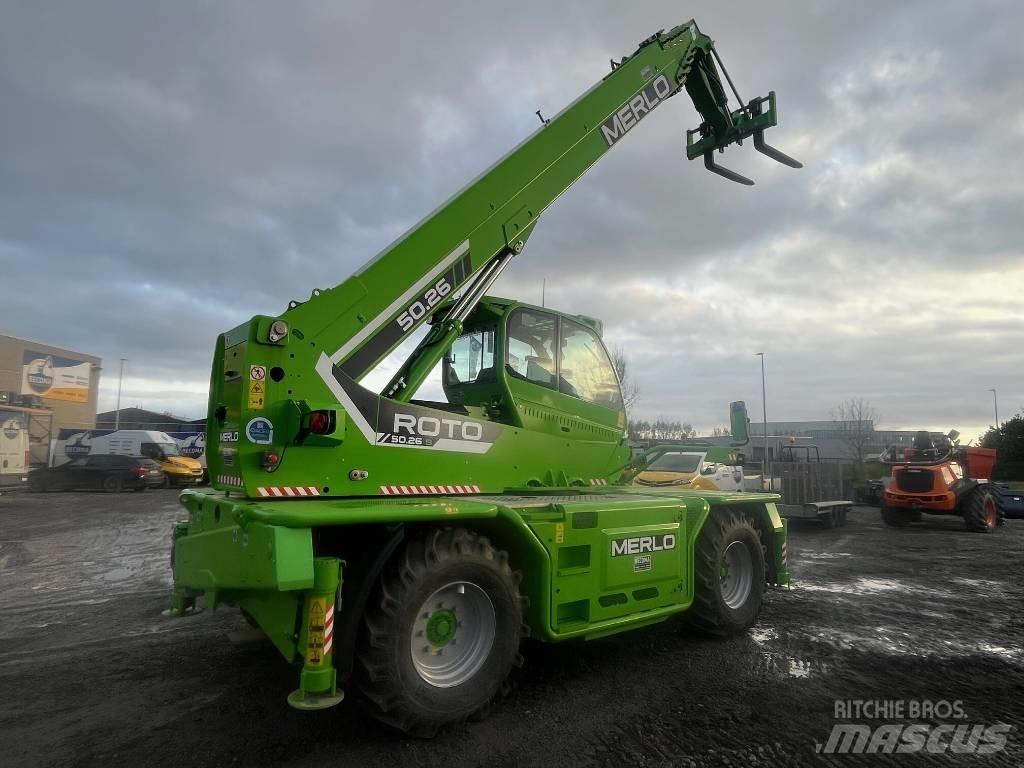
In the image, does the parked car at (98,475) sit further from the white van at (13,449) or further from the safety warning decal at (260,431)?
the safety warning decal at (260,431)

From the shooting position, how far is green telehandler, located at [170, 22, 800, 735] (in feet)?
12.7

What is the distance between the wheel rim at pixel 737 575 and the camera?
21.8 ft

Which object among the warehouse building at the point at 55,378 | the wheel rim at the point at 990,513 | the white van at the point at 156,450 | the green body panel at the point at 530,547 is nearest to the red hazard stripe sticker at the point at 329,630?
the green body panel at the point at 530,547

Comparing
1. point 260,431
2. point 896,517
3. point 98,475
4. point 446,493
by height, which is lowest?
point 896,517

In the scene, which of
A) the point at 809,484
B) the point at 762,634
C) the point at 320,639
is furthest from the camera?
the point at 809,484

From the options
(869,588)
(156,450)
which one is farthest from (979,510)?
Answer: (156,450)

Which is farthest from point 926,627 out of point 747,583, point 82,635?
point 82,635

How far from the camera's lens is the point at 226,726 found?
13.8 ft

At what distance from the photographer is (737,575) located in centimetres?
680

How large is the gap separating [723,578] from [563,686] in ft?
7.85

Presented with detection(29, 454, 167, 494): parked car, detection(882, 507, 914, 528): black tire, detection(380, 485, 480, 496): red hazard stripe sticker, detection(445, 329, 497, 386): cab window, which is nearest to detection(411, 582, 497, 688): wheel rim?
detection(380, 485, 480, 496): red hazard stripe sticker

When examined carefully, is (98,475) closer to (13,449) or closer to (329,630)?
(13,449)

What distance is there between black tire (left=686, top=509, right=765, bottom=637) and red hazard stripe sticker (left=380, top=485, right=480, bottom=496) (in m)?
2.39

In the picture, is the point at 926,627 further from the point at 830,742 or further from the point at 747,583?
the point at 830,742
